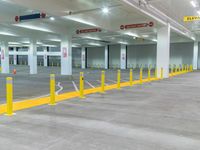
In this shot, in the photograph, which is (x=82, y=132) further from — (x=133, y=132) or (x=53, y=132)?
(x=133, y=132)

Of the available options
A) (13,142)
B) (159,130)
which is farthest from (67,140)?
(159,130)

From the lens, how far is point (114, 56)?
45.2 m

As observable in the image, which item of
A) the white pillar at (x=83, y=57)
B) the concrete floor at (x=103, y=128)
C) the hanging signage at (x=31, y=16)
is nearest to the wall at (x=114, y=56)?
the white pillar at (x=83, y=57)

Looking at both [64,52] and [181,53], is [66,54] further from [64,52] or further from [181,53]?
[181,53]

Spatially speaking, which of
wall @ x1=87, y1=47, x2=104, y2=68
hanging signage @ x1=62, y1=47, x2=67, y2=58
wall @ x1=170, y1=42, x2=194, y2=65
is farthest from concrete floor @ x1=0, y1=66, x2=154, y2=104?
wall @ x1=87, y1=47, x2=104, y2=68

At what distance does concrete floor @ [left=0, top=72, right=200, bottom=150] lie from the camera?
4055 mm

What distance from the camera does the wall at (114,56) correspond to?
44562mm

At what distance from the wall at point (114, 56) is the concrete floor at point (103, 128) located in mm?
37382

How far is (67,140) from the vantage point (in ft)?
14.0

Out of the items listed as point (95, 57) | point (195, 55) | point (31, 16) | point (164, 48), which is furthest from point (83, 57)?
point (31, 16)

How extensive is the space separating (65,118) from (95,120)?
35.9 inches

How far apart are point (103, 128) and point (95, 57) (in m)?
42.8

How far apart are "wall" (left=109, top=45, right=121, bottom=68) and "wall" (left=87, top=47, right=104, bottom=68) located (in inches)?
83.9

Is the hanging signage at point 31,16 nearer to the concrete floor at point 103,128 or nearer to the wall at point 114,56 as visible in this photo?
the concrete floor at point 103,128
